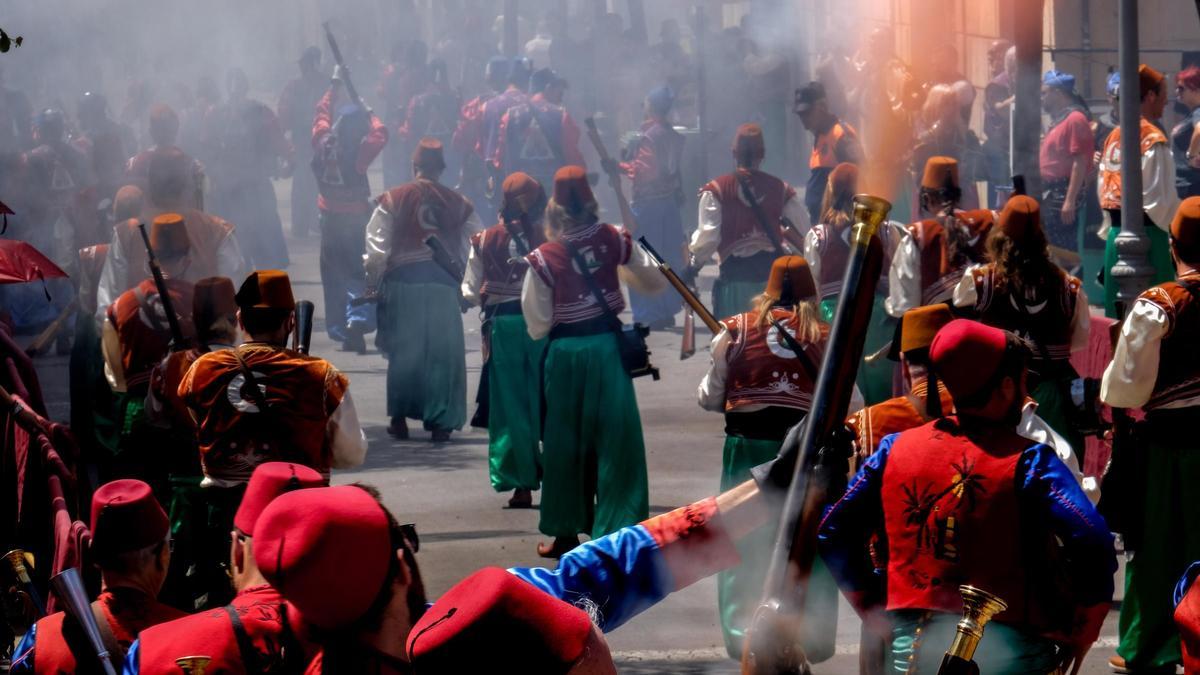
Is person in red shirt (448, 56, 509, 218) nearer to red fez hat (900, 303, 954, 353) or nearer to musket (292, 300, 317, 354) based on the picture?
musket (292, 300, 317, 354)

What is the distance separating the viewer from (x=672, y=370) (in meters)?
13.0

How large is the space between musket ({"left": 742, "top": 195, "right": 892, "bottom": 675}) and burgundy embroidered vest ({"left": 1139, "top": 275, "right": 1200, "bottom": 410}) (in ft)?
9.04

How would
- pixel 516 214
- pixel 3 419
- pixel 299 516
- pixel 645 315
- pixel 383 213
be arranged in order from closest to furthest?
pixel 299 516
pixel 3 419
pixel 516 214
pixel 383 213
pixel 645 315

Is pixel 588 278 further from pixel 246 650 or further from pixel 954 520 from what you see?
pixel 246 650

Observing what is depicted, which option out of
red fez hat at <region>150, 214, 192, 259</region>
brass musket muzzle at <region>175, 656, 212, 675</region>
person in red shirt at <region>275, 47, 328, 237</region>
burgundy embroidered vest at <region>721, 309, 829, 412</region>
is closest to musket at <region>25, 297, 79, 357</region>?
red fez hat at <region>150, 214, 192, 259</region>

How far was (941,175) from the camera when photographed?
27.3ft

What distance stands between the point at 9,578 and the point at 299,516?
330cm

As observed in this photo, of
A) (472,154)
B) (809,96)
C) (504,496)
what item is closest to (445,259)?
(504,496)

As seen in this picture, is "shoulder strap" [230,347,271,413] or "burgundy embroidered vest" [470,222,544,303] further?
"burgundy embroidered vest" [470,222,544,303]

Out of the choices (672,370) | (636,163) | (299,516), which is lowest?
(672,370)

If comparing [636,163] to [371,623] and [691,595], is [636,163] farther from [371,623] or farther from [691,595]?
[371,623]

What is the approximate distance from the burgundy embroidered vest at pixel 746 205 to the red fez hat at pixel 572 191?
2.29 metres

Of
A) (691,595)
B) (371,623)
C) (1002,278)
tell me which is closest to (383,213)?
(691,595)

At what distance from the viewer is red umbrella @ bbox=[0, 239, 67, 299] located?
6223 mm
